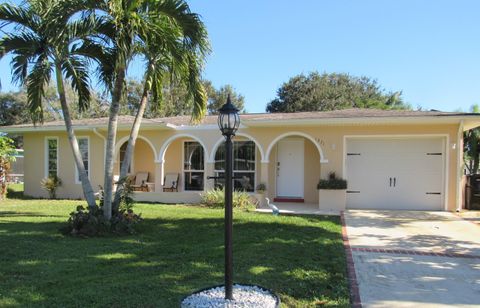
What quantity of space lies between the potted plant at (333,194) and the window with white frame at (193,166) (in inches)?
225

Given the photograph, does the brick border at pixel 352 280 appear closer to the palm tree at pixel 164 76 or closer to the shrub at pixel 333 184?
the palm tree at pixel 164 76

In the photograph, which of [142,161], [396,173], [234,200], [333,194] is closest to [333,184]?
[333,194]

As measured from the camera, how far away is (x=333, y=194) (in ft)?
41.3

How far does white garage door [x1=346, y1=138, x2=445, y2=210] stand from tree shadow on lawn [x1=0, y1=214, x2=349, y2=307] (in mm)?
5357

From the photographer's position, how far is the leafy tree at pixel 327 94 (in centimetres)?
3503

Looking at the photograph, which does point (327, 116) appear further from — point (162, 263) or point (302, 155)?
point (162, 263)

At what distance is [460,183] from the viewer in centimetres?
1236

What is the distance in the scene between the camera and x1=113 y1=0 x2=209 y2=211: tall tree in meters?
7.44

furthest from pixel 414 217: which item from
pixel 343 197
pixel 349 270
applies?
pixel 349 270

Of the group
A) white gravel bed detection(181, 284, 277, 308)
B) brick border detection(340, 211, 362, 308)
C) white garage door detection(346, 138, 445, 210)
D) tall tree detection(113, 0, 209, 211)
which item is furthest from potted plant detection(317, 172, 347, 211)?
white gravel bed detection(181, 284, 277, 308)

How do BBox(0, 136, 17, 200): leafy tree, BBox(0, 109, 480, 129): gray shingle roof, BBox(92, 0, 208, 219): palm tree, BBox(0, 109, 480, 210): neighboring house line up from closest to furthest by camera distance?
BBox(92, 0, 208, 219): palm tree, BBox(0, 109, 480, 129): gray shingle roof, BBox(0, 109, 480, 210): neighboring house, BBox(0, 136, 17, 200): leafy tree

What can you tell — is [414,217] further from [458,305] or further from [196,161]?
[196,161]

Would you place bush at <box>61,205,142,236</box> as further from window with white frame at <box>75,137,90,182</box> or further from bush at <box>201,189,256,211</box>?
window with white frame at <box>75,137,90,182</box>

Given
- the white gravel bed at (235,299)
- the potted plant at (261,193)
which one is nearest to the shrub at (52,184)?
the potted plant at (261,193)
